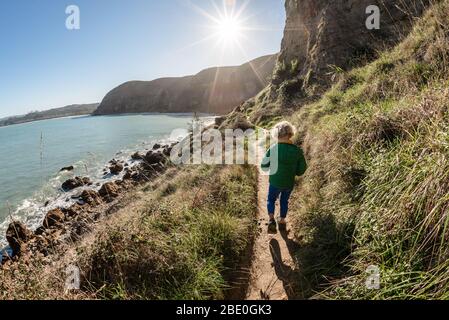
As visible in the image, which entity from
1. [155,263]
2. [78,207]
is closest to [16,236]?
[78,207]

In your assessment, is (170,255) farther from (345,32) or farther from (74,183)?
(74,183)

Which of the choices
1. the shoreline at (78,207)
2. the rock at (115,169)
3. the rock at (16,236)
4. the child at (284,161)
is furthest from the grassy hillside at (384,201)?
the rock at (115,169)

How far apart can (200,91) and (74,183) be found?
108m

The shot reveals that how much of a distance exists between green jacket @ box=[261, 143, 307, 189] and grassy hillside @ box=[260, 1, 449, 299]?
69 cm

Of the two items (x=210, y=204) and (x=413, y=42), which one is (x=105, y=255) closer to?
(x=210, y=204)

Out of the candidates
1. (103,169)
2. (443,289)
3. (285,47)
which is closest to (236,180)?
(443,289)

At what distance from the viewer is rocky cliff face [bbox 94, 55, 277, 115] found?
108 meters

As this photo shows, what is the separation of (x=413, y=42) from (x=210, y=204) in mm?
8591

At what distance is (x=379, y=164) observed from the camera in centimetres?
421

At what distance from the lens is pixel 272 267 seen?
14.9ft

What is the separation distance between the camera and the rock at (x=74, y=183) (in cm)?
2155

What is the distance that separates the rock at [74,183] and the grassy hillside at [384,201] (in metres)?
21.1

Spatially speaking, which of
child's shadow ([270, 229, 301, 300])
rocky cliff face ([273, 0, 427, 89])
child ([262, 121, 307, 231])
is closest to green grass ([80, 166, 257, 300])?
child's shadow ([270, 229, 301, 300])

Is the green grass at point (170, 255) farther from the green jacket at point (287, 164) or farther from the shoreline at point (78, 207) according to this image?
the shoreline at point (78, 207)
